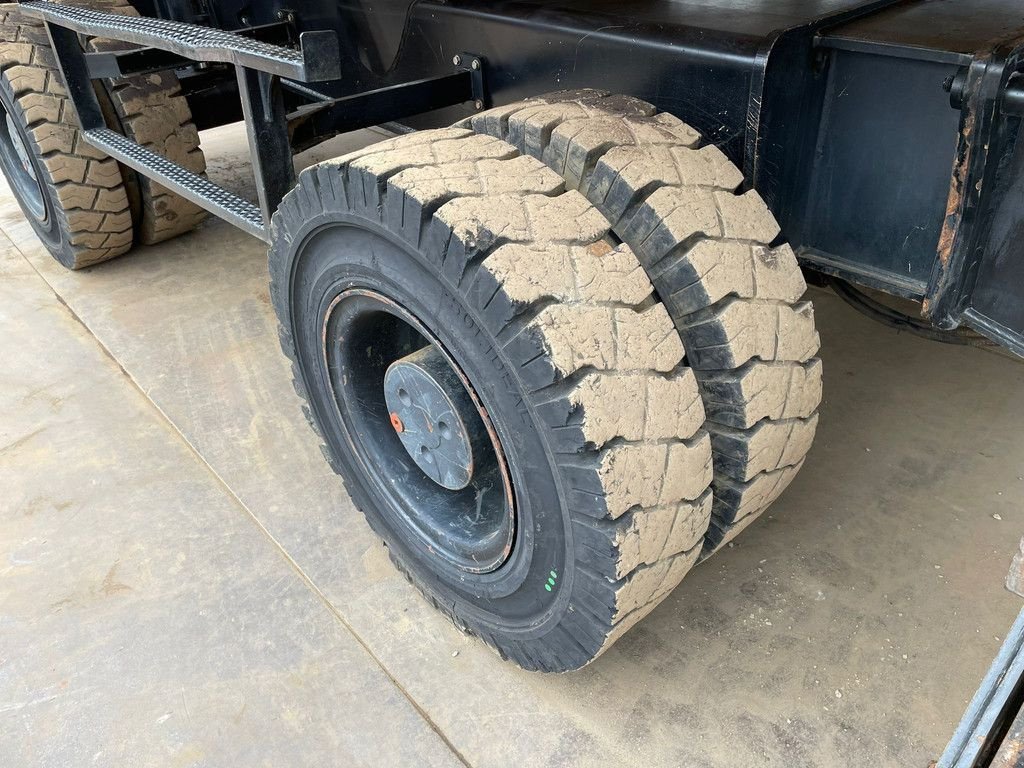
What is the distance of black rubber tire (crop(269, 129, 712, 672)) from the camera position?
1.31 m

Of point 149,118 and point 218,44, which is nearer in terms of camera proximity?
point 218,44

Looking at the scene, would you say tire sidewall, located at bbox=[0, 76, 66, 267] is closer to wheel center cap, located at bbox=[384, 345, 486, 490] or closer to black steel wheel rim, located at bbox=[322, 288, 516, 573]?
black steel wheel rim, located at bbox=[322, 288, 516, 573]

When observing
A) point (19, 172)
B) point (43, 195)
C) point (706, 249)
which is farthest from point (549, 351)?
point (19, 172)

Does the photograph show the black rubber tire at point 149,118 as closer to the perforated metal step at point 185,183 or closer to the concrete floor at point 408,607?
the perforated metal step at point 185,183

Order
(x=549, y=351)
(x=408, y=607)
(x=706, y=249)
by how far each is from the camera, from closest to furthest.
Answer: (x=549, y=351)
(x=706, y=249)
(x=408, y=607)

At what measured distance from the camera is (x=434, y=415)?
5.73 ft

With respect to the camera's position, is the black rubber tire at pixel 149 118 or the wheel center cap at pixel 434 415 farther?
the black rubber tire at pixel 149 118

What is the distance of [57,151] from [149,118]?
398 mm

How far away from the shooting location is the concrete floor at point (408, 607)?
1.73 meters

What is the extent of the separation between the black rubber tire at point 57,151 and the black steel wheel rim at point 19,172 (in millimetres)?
134

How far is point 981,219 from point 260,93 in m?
1.56

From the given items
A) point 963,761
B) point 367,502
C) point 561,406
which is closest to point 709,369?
point 561,406

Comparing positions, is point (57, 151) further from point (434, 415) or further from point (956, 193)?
point (956, 193)

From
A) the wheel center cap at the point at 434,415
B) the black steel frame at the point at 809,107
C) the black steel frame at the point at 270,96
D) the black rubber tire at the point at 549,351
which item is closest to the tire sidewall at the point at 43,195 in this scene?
the black steel frame at the point at 270,96
